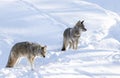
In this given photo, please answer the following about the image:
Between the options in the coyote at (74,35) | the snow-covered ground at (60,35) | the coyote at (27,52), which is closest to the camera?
the snow-covered ground at (60,35)

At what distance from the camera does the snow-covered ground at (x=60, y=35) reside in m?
11.4

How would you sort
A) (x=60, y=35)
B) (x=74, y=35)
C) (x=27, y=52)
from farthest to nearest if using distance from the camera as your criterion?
(x=60, y=35), (x=74, y=35), (x=27, y=52)

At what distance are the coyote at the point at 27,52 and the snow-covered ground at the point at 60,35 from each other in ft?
1.02

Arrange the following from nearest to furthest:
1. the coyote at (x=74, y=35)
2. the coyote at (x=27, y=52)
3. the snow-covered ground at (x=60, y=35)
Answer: the snow-covered ground at (x=60, y=35)
the coyote at (x=27, y=52)
the coyote at (x=74, y=35)

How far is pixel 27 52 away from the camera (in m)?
12.3

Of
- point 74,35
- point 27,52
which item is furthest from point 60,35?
point 27,52

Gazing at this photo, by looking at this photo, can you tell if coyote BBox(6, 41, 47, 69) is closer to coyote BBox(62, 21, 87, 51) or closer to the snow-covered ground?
the snow-covered ground

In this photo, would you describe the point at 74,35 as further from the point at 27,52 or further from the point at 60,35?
the point at 60,35

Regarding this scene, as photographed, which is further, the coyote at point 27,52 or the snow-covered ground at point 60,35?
the coyote at point 27,52

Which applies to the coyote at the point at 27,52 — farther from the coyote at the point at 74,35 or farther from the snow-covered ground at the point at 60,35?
the coyote at the point at 74,35

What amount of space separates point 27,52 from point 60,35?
6325 mm

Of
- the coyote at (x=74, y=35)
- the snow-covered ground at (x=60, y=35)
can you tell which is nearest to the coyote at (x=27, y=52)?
the snow-covered ground at (x=60, y=35)

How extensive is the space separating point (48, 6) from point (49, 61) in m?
11.5

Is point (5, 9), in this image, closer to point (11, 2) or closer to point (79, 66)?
point (11, 2)
